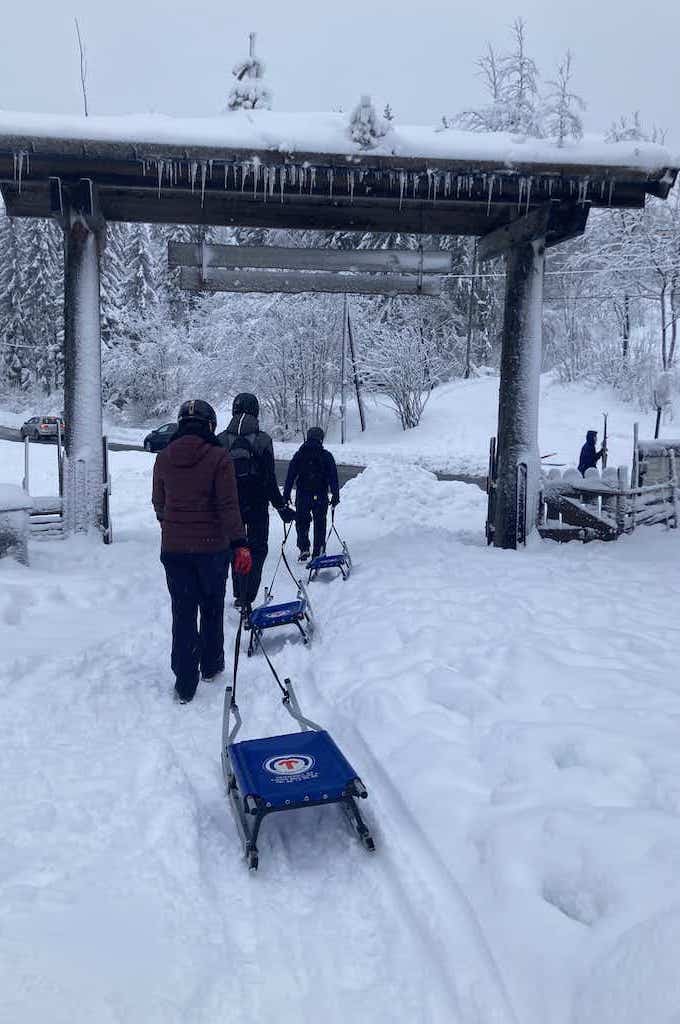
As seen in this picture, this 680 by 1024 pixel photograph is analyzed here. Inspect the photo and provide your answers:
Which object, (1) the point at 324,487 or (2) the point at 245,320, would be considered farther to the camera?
(2) the point at 245,320

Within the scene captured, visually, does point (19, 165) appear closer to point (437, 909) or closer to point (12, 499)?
point (12, 499)

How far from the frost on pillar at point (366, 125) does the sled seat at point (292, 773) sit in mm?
6751

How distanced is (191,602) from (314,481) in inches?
182

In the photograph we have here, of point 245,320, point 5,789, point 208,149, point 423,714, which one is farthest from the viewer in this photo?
point 245,320

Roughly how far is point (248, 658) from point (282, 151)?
17.8ft

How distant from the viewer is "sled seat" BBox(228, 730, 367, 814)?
A: 11.0ft

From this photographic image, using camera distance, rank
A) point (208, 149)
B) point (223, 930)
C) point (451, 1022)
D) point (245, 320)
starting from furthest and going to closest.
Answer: point (245, 320)
point (208, 149)
point (223, 930)
point (451, 1022)

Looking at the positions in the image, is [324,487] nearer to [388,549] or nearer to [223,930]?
[388,549]

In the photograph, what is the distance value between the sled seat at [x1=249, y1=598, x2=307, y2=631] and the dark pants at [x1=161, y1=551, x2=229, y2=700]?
2.43ft

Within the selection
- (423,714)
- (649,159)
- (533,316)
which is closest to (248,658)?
(423,714)

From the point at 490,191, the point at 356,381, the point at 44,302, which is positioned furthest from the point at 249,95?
the point at 44,302

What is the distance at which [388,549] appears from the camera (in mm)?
10000

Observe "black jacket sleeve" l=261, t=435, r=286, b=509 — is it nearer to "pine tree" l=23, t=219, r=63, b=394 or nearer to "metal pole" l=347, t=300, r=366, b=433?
"metal pole" l=347, t=300, r=366, b=433

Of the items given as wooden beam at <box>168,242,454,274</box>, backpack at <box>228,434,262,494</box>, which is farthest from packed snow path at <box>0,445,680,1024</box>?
wooden beam at <box>168,242,454,274</box>
